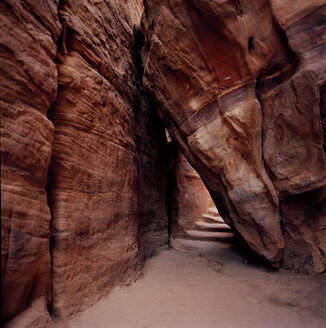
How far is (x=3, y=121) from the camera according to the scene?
2.61 metres

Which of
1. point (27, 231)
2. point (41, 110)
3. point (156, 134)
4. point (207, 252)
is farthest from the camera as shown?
point (156, 134)

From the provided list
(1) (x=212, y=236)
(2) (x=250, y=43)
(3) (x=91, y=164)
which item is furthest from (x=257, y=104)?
(1) (x=212, y=236)

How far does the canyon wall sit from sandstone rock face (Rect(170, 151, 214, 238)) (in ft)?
18.1

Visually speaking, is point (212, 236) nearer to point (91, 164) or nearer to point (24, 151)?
point (91, 164)

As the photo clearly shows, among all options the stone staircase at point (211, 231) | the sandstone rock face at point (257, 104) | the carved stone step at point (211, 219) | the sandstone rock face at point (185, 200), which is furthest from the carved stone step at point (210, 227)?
the sandstone rock face at point (257, 104)

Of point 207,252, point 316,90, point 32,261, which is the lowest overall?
point 207,252

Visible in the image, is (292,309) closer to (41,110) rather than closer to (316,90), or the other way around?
(316,90)

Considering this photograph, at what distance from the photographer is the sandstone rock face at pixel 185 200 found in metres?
10.9

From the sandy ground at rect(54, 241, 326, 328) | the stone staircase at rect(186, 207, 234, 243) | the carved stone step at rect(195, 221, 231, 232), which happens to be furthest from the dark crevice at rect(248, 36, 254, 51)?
the carved stone step at rect(195, 221, 231, 232)

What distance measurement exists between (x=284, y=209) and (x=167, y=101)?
4402 mm

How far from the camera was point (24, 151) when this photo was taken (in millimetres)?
2832

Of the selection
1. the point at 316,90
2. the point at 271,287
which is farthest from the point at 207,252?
the point at 316,90

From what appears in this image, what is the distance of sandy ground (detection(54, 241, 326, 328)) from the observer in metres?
3.36

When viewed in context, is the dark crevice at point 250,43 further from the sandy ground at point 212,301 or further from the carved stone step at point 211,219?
the carved stone step at point 211,219
